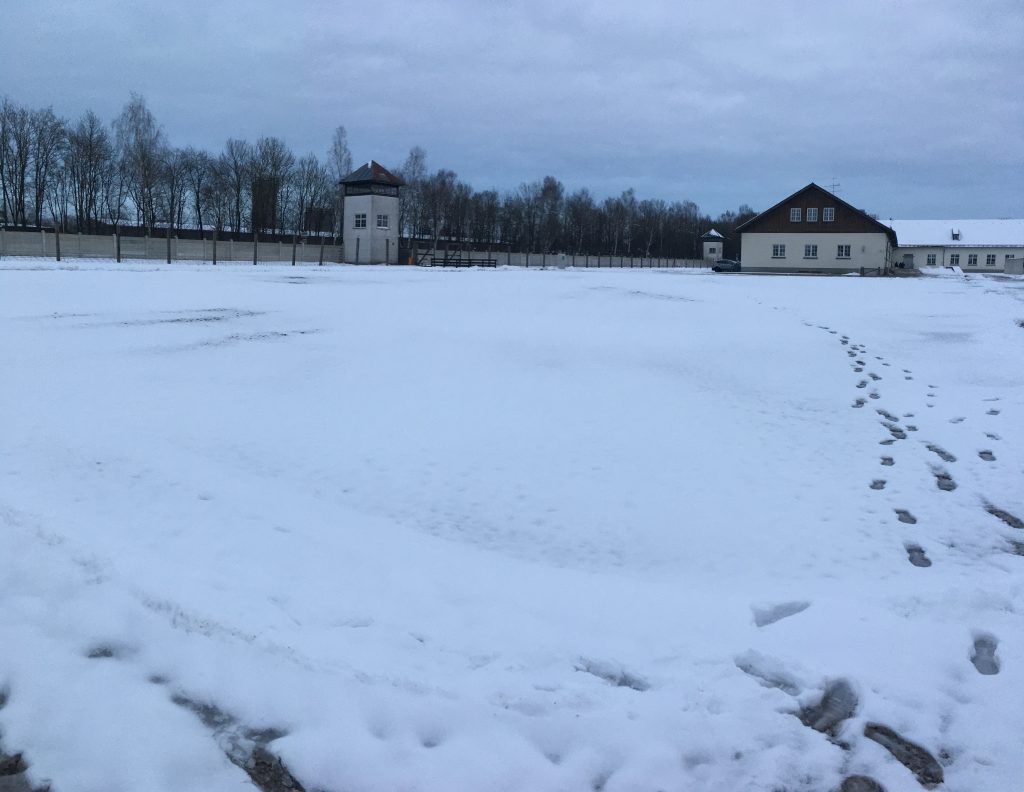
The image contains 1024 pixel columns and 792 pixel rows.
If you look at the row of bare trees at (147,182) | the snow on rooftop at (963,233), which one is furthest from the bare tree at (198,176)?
the snow on rooftop at (963,233)

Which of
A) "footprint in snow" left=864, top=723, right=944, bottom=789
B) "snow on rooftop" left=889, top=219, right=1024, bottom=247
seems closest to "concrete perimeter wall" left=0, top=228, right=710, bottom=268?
"footprint in snow" left=864, top=723, right=944, bottom=789

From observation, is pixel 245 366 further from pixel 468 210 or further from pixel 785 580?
pixel 468 210

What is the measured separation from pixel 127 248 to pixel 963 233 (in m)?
72.6

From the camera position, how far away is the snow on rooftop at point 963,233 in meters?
76.6

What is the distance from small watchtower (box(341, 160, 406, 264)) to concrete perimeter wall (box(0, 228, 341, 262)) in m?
7.39

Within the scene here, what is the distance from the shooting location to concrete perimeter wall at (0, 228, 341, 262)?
36.3 meters

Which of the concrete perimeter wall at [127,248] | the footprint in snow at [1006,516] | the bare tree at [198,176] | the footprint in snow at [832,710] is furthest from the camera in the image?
the bare tree at [198,176]

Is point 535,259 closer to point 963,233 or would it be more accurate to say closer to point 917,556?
point 963,233

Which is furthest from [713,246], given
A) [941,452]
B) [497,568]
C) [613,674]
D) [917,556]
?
[613,674]

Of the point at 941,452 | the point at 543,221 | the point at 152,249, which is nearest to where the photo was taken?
the point at 941,452

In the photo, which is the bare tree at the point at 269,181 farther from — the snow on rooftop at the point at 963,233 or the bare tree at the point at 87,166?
the snow on rooftop at the point at 963,233

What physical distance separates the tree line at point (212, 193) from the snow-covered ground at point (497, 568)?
53.7 m

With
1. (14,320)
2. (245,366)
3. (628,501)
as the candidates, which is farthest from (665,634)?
(14,320)

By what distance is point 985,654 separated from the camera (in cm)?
450
